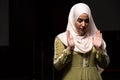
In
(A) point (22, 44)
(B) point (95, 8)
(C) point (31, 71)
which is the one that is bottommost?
(C) point (31, 71)

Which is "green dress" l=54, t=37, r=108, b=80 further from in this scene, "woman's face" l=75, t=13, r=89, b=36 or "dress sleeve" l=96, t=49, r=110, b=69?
"woman's face" l=75, t=13, r=89, b=36

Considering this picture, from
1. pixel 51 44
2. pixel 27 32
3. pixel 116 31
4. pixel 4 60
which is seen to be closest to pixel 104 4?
pixel 116 31

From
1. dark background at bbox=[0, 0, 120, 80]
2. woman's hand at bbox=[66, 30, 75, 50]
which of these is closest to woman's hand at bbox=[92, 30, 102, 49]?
woman's hand at bbox=[66, 30, 75, 50]

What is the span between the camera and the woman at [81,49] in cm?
232

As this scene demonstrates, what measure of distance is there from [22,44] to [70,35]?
14.9 ft

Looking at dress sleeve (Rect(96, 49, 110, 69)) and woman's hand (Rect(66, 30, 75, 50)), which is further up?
woman's hand (Rect(66, 30, 75, 50))

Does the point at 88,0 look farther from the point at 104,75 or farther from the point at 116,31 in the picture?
the point at 104,75

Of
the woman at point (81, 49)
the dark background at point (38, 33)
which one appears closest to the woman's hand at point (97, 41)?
the woman at point (81, 49)

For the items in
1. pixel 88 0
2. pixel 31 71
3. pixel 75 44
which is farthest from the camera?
pixel 31 71

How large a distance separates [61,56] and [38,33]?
4.71 metres

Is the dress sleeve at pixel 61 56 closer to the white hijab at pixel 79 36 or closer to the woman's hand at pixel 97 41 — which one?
the white hijab at pixel 79 36

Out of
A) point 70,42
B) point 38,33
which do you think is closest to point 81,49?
point 70,42

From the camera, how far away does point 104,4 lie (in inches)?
238

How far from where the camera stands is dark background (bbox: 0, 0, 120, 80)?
6.06 meters
